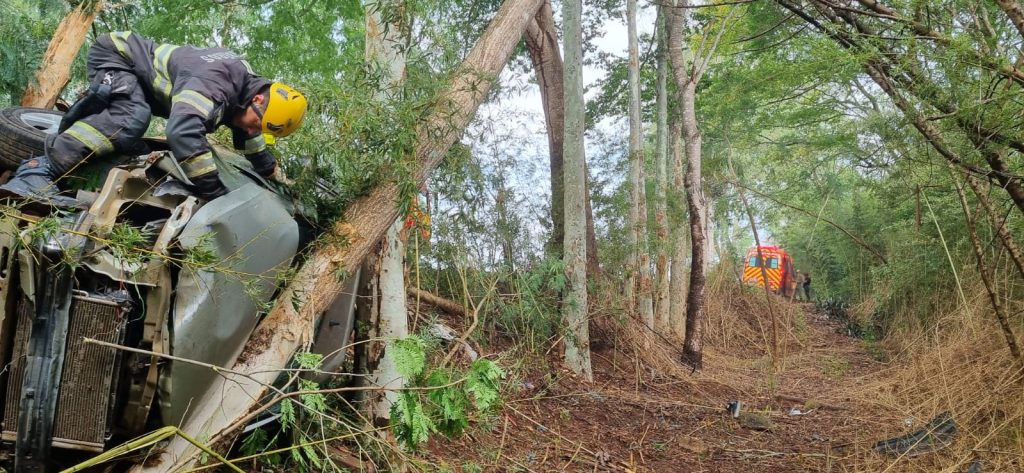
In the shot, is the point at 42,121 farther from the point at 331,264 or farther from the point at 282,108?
the point at 331,264

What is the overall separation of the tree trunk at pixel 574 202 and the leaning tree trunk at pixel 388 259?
3.49 m

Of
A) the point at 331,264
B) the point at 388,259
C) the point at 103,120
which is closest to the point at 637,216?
the point at 388,259

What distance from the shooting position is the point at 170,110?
3.63 metres

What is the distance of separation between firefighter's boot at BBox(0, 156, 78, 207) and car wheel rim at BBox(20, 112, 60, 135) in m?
0.60

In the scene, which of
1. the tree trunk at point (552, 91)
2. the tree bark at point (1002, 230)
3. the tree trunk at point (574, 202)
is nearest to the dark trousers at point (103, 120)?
the tree trunk at point (574, 202)

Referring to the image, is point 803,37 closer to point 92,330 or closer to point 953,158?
point 953,158

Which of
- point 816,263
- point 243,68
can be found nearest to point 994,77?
point 243,68

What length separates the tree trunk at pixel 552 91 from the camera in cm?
901

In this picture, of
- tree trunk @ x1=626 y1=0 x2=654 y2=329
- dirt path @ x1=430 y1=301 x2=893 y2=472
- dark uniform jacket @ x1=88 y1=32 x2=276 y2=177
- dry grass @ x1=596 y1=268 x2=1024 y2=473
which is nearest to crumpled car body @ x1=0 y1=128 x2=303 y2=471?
dark uniform jacket @ x1=88 y1=32 x2=276 y2=177

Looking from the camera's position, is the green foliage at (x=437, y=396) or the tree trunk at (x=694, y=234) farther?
the tree trunk at (x=694, y=234)

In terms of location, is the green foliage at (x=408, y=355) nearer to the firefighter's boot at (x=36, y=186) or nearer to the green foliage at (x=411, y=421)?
the green foliage at (x=411, y=421)

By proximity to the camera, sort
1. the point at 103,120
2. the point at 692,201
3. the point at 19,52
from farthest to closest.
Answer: the point at 692,201
the point at 19,52
the point at 103,120

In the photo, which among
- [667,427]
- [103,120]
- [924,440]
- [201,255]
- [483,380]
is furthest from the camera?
[667,427]

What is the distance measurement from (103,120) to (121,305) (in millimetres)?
1151
